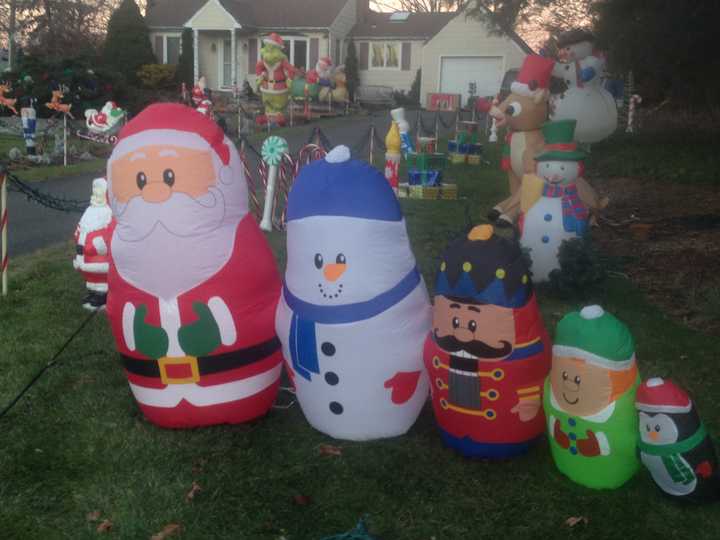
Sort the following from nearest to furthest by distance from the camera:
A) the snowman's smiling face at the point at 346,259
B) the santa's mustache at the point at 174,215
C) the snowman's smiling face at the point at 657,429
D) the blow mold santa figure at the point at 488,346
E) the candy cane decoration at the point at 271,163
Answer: the snowman's smiling face at the point at 657,429 → the blow mold santa figure at the point at 488,346 → the snowman's smiling face at the point at 346,259 → the santa's mustache at the point at 174,215 → the candy cane decoration at the point at 271,163

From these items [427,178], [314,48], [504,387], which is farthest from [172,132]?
[314,48]

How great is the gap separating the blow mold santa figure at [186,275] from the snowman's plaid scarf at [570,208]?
13.4 feet

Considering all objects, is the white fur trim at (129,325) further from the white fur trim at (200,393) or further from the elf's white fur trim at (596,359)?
the elf's white fur trim at (596,359)

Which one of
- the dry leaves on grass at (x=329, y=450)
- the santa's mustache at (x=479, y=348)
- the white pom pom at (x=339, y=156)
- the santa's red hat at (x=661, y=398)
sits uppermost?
the white pom pom at (x=339, y=156)

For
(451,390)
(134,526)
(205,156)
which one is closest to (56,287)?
(205,156)

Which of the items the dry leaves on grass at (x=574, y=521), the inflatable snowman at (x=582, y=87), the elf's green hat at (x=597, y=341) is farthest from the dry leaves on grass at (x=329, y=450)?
the inflatable snowman at (x=582, y=87)

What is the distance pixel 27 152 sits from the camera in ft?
55.5

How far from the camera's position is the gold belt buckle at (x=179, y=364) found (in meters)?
4.56

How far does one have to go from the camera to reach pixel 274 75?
22.4m

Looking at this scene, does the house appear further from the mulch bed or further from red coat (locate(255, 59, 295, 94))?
the mulch bed

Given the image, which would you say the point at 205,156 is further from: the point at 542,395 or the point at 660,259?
the point at 660,259

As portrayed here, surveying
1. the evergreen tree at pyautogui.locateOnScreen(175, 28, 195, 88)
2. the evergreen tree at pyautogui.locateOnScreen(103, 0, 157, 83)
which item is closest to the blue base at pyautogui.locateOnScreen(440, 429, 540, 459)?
the evergreen tree at pyautogui.locateOnScreen(103, 0, 157, 83)

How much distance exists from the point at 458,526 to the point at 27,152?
622 inches

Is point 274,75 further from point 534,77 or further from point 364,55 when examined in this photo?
point 364,55
